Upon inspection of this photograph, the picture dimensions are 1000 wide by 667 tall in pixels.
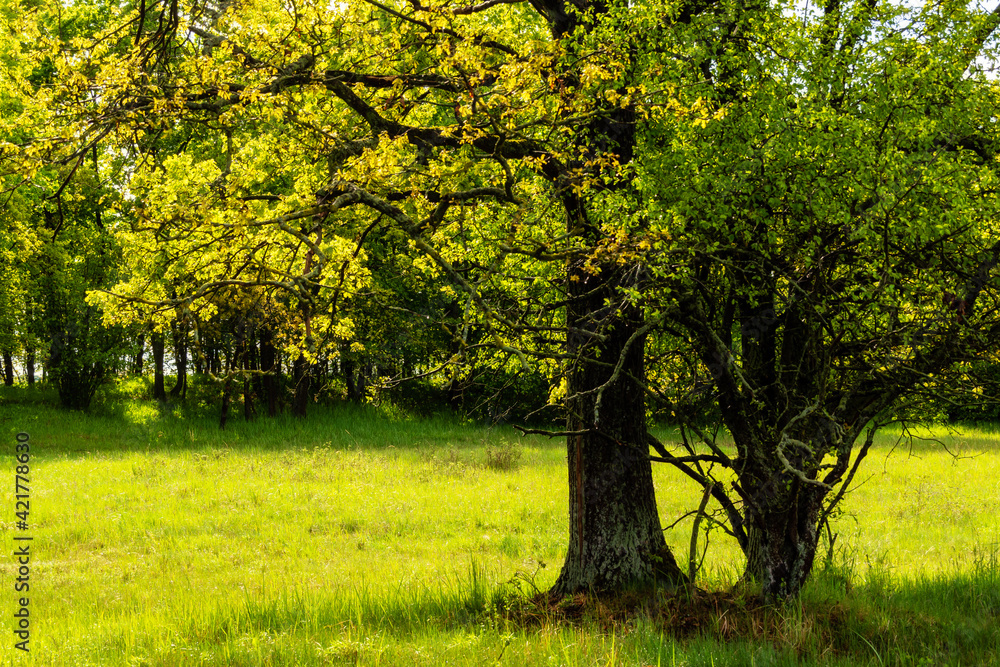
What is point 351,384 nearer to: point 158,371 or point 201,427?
point 158,371

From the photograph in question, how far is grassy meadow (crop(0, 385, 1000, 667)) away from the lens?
643 centimetres

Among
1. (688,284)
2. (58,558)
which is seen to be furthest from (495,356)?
(58,558)

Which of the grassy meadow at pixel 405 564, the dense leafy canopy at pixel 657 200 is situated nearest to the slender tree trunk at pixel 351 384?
the grassy meadow at pixel 405 564

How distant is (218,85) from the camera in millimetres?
7098

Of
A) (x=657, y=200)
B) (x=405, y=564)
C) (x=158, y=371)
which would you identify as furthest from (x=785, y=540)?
(x=158, y=371)

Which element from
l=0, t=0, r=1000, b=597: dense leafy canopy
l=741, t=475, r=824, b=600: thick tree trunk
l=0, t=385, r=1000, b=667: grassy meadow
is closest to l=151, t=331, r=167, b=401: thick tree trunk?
l=0, t=385, r=1000, b=667: grassy meadow

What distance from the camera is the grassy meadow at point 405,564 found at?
643 cm

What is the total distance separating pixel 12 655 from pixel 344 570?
15.1ft

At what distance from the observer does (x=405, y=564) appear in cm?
1106

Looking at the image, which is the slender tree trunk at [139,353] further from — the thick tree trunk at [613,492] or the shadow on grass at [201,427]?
the thick tree trunk at [613,492]

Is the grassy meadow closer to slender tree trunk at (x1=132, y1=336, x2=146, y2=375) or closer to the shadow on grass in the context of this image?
the shadow on grass

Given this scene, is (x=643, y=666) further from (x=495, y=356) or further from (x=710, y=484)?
(x=495, y=356)

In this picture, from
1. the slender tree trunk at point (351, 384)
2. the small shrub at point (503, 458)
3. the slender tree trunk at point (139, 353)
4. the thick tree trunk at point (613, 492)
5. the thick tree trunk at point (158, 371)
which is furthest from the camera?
the slender tree trunk at point (351, 384)

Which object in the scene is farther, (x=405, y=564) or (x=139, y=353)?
(x=139, y=353)
